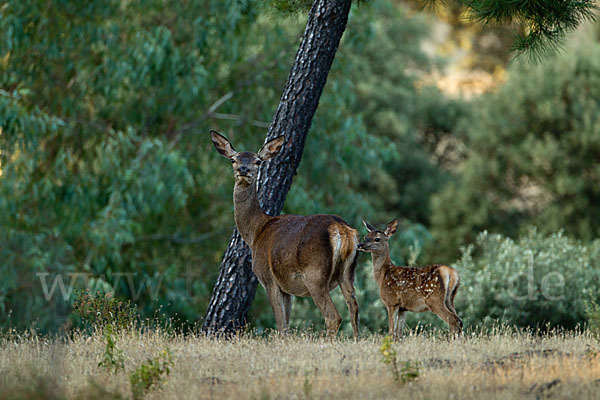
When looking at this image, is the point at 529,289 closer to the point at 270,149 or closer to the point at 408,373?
the point at 270,149

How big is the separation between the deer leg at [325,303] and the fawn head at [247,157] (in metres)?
1.35

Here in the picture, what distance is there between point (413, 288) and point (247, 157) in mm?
2377

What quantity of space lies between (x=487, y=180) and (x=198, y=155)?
12.8 m

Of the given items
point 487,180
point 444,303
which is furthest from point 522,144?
point 444,303

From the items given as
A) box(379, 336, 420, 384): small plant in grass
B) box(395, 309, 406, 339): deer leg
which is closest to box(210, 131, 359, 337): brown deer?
box(395, 309, 406, 339): deer leg

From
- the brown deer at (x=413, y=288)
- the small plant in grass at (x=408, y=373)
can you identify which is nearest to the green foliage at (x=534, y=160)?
the brown deer at (x=413, y=288)

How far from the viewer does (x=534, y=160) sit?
2744 cm

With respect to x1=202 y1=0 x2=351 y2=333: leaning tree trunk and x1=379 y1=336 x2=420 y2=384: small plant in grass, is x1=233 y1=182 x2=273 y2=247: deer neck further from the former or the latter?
x1=379 y1=336 x2=420 y2=384: small plant in grass

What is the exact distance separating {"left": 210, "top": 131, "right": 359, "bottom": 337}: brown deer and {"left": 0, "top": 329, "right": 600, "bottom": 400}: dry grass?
49 centimetres

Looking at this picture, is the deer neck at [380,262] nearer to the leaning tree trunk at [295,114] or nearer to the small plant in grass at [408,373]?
the leaning tree trunk at [295,114]

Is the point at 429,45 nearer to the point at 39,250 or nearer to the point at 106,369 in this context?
the point at 39,250

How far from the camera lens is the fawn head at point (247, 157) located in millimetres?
9461

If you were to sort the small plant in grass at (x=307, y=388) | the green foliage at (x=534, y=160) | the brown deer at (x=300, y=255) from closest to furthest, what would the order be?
the small plant in grass at (x=307, y=388), the brown deer at (x=300, y=255), the green foliage at (x=534, y=160)

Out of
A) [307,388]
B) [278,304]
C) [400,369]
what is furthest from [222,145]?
[307,388]
